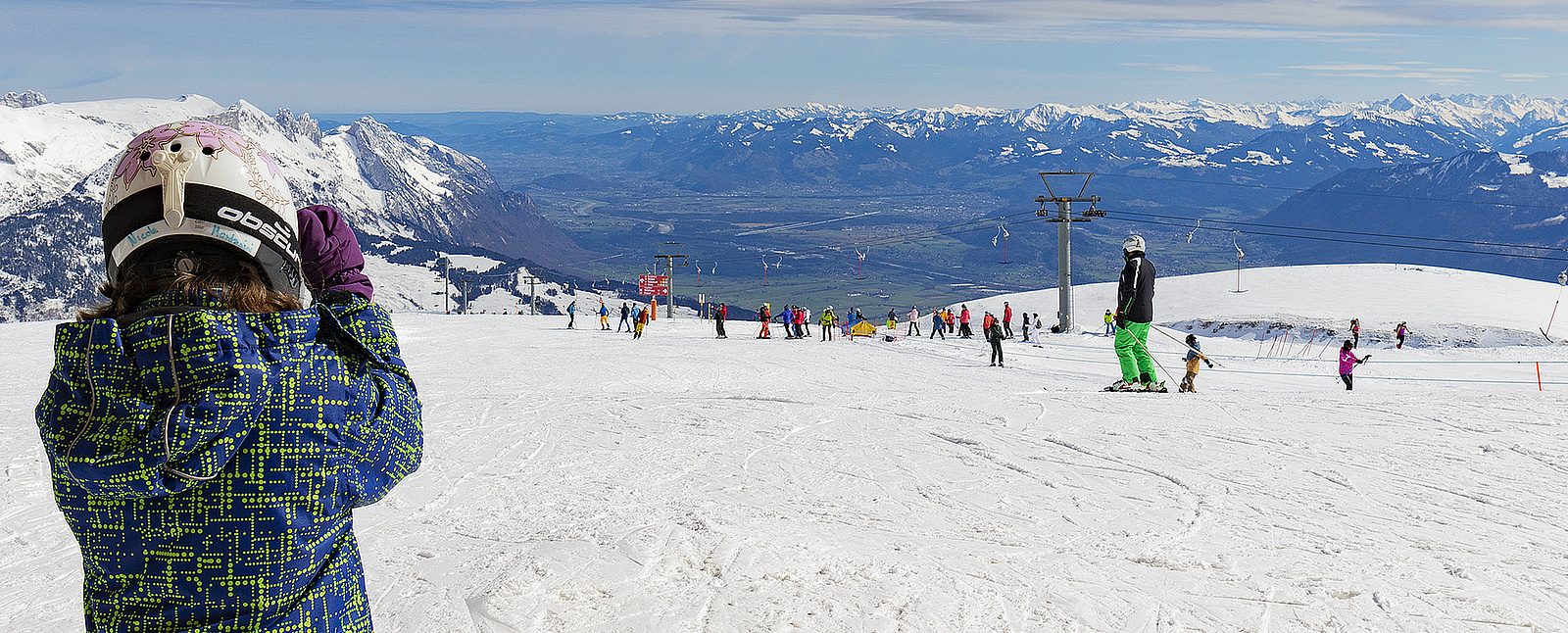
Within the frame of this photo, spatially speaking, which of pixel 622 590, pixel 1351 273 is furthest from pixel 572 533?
pixel 1351 273

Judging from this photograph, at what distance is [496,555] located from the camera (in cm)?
542

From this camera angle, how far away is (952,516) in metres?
6.62

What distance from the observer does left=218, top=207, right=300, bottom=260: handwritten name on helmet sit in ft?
6.16

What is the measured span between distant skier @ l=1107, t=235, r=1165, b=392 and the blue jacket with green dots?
11298mm

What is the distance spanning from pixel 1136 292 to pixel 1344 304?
140 ft

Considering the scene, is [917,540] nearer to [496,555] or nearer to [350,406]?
[496,555]

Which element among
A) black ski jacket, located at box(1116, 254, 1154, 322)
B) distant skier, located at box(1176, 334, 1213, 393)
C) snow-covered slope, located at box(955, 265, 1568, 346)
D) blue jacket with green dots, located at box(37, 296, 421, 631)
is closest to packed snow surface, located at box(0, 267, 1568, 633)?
black ski jacket, located at box(1116, 254, 1154, 322)

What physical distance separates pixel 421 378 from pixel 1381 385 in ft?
63.7

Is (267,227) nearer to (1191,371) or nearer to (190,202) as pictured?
(190,202)

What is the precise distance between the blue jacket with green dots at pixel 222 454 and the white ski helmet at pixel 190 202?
13 centimetres

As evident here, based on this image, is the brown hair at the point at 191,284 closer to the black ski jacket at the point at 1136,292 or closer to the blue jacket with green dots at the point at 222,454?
the blue jacket with green dots at the point at 222,454

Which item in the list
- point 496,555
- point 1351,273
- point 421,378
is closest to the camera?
point 496,555

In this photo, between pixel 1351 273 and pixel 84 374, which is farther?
pixel 1351 273

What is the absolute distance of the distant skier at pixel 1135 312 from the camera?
12500 millimetres
